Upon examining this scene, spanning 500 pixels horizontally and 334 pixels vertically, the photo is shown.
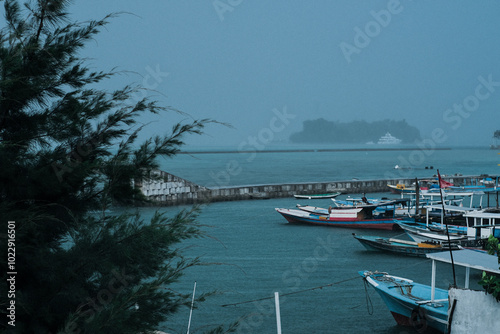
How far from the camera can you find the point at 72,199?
4.87 m

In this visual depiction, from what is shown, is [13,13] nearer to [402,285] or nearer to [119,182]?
[119,182]

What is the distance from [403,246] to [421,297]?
9.97m

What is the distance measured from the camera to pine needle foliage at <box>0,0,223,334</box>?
434 cm

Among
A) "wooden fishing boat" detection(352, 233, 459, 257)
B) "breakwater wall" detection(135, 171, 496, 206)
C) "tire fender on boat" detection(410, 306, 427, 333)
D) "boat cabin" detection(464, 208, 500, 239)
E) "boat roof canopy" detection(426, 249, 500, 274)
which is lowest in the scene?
"tire fender on boat" detection(410, 306, 427, 333)

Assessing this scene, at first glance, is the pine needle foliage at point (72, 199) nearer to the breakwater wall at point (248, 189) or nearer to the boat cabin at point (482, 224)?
the boat cabin at point (482, 224)

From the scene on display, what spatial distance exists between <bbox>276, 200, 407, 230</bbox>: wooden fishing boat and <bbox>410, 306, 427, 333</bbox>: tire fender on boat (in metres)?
20.6

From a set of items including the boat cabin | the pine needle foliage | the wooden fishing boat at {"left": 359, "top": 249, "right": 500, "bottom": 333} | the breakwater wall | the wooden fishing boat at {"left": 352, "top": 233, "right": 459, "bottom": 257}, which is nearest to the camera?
the pine needle foliage

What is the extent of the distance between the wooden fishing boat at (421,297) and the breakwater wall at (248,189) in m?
23.0

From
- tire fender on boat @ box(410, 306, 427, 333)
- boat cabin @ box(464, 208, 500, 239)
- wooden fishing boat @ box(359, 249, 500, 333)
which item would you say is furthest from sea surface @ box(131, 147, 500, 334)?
boat cabin @ box(464, 208, 500, 239)

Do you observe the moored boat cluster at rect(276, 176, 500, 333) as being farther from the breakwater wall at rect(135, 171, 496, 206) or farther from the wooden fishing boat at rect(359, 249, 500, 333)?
the breakwater wall at rect(135, 171, 496, 206)

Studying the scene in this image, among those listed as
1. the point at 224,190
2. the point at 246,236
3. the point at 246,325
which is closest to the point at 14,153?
the point at 246,325

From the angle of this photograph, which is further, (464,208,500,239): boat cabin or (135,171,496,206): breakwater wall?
(135,171,496,206): breakwater wall

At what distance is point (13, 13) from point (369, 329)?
1328 cm

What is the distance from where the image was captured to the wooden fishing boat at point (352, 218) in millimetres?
35281
